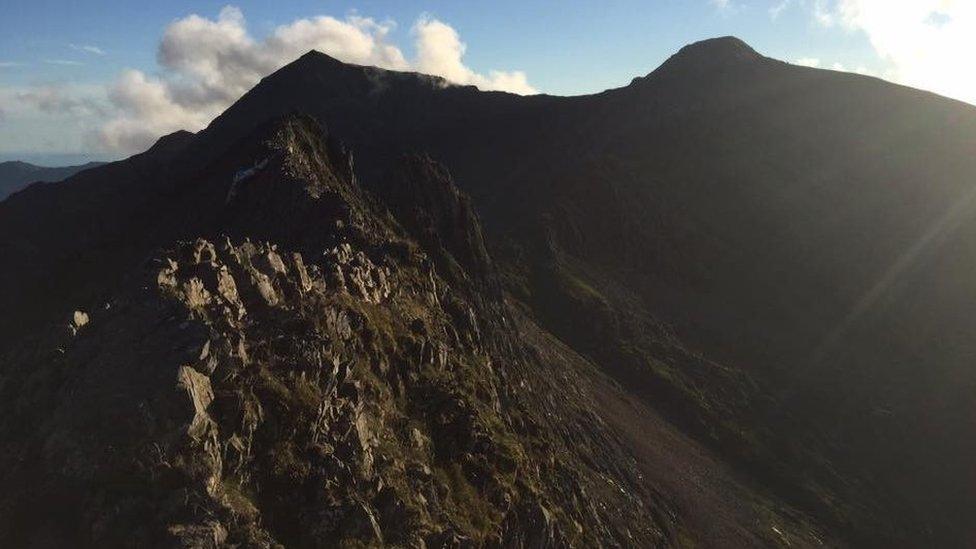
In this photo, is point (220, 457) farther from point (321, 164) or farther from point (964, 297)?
point (964, 297)

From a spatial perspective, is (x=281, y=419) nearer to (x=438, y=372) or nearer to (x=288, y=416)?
(x=288, y=416)

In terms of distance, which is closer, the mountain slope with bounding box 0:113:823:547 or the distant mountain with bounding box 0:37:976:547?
the mountain slope with bounding box 0:113:823:547

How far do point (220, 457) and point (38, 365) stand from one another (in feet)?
43.0

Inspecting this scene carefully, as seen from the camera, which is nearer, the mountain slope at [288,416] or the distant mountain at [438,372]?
the mountain slope at [288,416]

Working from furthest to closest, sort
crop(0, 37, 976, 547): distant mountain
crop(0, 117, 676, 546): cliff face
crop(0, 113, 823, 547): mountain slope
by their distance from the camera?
crop(0, 37, 976, 547): distant mountain < crop(0, 113, 823, 547): mountain slope < crop(0, 117, 676, 546): cliff face

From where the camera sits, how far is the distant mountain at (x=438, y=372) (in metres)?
34.9

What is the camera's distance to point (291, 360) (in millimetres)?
43500

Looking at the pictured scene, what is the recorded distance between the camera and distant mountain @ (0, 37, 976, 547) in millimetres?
34938

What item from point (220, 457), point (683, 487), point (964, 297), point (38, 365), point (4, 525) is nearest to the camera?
point (4, 525)

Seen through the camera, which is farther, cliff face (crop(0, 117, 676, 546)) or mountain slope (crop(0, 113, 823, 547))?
mountain slope (crop(0, 113, 823, 547))

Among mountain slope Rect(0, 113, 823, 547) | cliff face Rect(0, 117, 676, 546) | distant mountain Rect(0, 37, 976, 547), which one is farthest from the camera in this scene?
distant mountain Rect(0, 37, 976, 547)

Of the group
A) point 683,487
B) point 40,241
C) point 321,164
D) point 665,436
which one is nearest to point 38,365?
point 321,164

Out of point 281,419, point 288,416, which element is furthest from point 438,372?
point 281,419

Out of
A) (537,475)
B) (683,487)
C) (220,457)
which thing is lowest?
(683,487)
